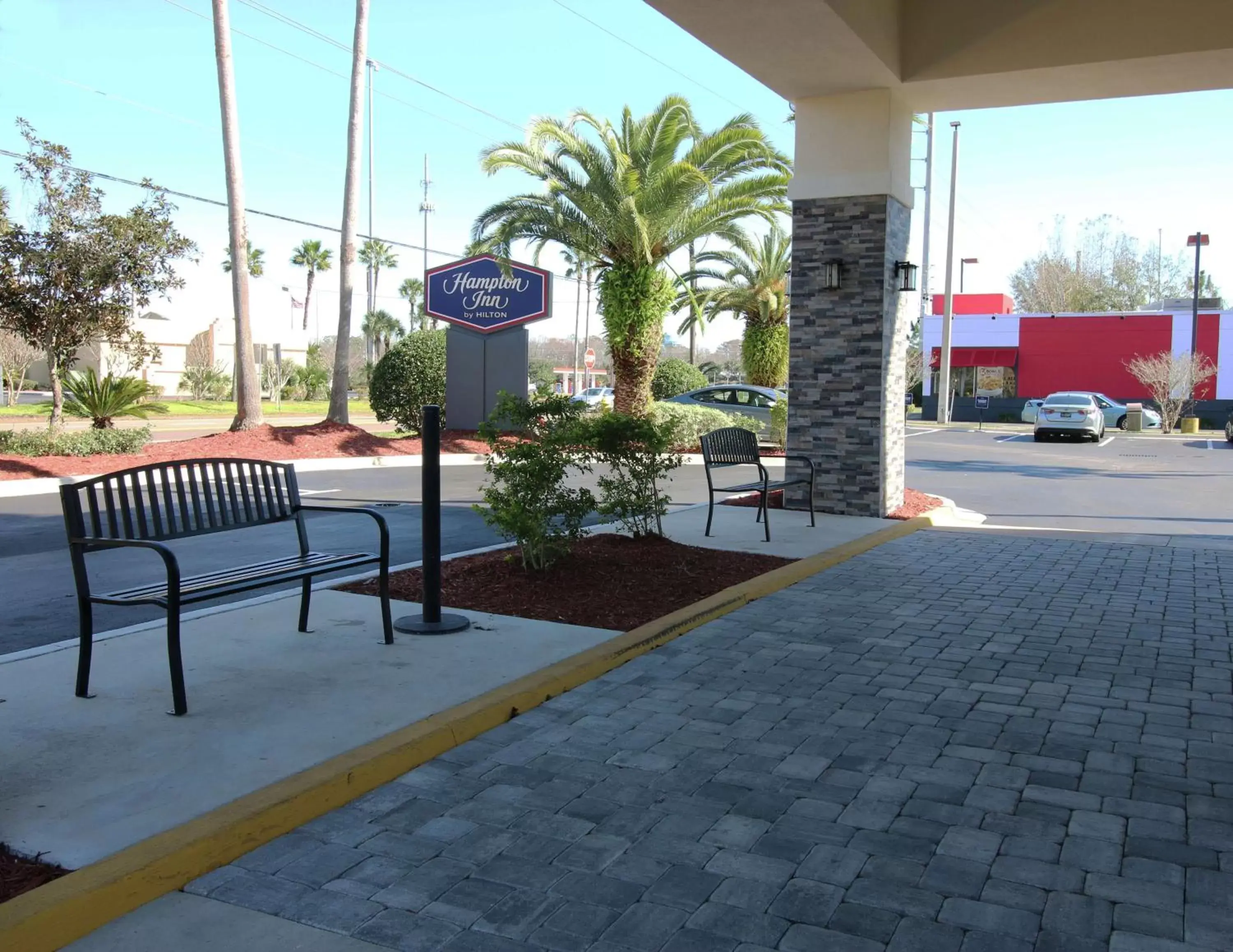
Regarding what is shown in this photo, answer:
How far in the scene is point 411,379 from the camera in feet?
74.9

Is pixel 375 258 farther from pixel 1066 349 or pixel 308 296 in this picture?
pixel 1066 349

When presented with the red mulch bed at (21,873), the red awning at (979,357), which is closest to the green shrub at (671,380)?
the red awning at (979,357)

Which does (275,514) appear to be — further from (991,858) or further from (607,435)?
(991,858)

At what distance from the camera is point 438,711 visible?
4582 millimetres

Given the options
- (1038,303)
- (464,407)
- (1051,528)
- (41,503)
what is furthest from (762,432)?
(1038,303)

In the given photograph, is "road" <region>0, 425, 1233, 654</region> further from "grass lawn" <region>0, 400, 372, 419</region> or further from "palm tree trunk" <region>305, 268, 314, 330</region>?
"palm tree trunk" <region>305, 268, 314, 330</region>

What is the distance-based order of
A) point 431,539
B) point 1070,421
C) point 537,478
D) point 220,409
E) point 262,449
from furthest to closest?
point 220,409 < point 1070,421 < point 262,449 < point 537,478 < point 431,539

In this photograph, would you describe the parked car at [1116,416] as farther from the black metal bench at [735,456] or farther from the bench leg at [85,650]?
the bench leg at [85,650]

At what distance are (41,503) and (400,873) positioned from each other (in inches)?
449

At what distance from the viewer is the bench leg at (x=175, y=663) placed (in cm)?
434

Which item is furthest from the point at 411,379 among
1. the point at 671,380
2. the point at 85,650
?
the point at 85,650

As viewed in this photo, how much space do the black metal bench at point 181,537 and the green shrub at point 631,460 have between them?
2365mm

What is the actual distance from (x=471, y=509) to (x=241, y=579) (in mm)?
7750

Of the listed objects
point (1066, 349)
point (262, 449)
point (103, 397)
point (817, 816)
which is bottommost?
point (817, 816)
